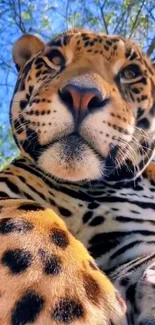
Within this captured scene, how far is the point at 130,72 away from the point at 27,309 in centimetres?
229

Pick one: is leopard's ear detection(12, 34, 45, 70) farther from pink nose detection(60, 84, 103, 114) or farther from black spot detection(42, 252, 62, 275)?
black spot detection(42, 252, 62, 275)

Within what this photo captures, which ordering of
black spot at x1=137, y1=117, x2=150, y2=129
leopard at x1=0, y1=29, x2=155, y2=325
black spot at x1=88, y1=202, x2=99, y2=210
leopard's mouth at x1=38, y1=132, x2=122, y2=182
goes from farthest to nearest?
black spot at x1=137, y1=117, x2=150, y2=129
black spot at x1=88, y1=202, x2=99, y2=210
leopard's mouth at x1=38, y1=132, x2=122, y2=182
leopard at x1=0, y1=29, x2=155, y2=325

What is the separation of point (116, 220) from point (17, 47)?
1442 mm

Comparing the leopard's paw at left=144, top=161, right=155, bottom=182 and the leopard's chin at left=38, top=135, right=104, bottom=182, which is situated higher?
the leopard's chin at left=38, top=135, right=104, bottom=182

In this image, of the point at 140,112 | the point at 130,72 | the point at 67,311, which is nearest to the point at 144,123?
the point at 140,112

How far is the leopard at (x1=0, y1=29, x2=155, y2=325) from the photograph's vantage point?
229 centimetres

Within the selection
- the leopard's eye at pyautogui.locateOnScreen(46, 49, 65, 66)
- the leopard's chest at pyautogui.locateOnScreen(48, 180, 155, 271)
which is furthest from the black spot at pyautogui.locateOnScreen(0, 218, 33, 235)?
the leopard's eye at pyautogui.locateOnScreen(46, 49, 65, 66)

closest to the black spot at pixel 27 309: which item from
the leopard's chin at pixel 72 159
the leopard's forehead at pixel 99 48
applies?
the leopard's chin at pixel 72 159

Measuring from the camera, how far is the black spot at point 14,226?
2.51m

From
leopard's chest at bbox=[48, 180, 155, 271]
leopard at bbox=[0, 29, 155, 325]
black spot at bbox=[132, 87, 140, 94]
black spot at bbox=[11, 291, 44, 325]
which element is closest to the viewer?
black spot at bbox=[11, 291, 44, 325]

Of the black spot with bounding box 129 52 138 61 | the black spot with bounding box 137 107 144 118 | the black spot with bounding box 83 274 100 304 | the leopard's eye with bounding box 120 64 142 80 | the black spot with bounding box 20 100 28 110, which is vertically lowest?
the black spot with bounding box 83 274 100 304

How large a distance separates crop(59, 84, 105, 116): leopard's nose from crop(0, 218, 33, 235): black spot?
3.05ft

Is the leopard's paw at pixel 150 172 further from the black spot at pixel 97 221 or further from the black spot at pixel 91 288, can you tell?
the black spot at pixel 91 288

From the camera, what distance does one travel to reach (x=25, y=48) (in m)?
4.56
